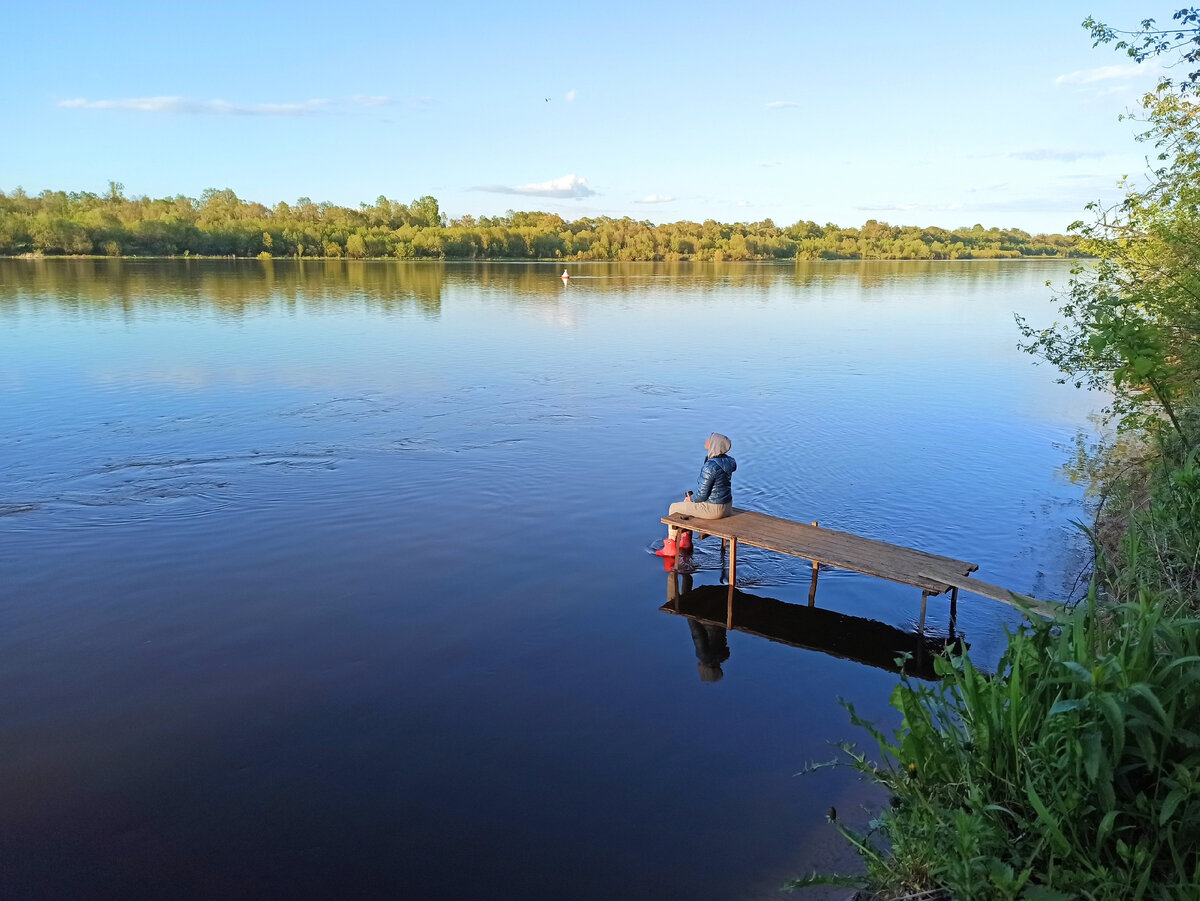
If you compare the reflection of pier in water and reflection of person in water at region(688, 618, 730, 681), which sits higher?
the reflection of pier in water

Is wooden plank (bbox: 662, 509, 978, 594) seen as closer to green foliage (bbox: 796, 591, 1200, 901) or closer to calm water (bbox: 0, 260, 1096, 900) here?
calm water (bbox: 0, 260, 1096, 900)

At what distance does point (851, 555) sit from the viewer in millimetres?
10953

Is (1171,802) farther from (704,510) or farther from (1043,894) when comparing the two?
(704,510)

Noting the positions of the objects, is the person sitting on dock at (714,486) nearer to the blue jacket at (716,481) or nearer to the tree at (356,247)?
the blue jacket at (716,481)

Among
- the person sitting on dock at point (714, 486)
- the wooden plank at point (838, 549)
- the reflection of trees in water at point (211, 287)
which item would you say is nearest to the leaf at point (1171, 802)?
the wooden plank at point (838, 549)

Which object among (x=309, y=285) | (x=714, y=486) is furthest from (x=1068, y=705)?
(x=309, y=285)

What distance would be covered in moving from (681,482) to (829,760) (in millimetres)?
9717

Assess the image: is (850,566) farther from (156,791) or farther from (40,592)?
(40,592)

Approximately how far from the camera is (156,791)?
7.62 meters

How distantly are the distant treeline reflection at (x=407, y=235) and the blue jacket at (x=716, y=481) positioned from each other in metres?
120

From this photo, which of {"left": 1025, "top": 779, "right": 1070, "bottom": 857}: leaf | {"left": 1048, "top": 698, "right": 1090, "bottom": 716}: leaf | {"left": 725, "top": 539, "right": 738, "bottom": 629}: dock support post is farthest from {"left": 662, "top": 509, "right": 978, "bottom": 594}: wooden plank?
{"left": 1025, "top": 779, "right": 1070, "bottom": 857}: leaf

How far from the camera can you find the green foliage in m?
4.57

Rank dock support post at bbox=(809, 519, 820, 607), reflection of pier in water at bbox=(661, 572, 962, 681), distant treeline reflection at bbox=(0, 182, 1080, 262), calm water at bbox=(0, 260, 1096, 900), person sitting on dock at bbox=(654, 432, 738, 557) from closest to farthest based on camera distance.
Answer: calm water at bbox=(0, 260, 1096, 900)
reflection of pier in water at bbox=(661, 572, 962, 681)
dock support post at bbox=(809, 519, 820, 607)
person sitting on dock at bbox=(654, 432, 738, 557)
distant treeline reflection at bbox=(0, 182, 1080, 262)

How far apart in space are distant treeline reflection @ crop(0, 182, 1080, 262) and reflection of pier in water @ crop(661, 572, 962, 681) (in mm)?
120649
